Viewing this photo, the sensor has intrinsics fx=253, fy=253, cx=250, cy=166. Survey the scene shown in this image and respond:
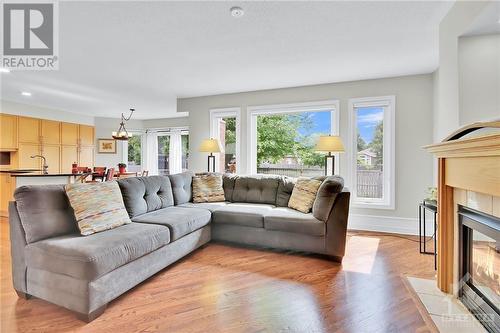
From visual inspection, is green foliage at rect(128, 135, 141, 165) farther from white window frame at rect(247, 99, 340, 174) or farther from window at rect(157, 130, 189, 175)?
white window frame at rect(247, 99, 340, 174)

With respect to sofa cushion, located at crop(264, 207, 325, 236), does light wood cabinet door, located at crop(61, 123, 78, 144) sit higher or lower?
higher

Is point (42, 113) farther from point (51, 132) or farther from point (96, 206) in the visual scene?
point (96, 206)

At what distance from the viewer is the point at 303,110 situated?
4566mm

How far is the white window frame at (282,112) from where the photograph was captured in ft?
14.3

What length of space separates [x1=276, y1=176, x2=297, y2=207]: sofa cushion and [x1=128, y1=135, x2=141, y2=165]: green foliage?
5.93 metres

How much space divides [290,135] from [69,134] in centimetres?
580

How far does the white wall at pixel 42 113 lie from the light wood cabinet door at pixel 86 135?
15cm

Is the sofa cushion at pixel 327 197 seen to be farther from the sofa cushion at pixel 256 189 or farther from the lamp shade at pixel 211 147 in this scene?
the lamp shade at pixel 211 147

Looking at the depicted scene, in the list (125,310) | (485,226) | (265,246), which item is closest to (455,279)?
(485,226)

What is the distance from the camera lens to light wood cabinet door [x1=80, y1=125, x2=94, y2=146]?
22.8 ft

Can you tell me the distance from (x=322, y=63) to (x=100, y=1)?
2621 millimetres

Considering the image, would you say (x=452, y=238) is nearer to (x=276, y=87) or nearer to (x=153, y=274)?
(x=153, y=274)

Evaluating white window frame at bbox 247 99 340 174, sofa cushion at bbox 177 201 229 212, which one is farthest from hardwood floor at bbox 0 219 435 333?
white window frame at bbox 247 99 340 174

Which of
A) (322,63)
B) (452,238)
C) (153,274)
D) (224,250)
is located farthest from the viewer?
(322,63)
